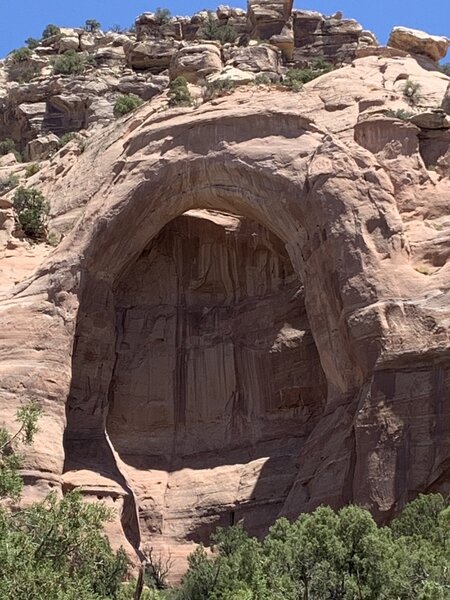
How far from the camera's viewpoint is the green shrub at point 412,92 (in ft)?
109

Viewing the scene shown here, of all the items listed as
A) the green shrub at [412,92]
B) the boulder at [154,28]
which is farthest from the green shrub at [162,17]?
the green shrub at [412,92]

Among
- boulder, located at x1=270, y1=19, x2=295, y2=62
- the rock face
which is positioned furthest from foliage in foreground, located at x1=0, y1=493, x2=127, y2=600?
boulder, located at x1=270, y1=19, x2=295, y2=62

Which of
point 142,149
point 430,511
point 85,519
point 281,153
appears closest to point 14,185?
point 142,149

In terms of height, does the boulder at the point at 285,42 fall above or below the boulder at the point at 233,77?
above

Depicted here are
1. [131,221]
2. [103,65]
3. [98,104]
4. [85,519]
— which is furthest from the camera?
[103,65]

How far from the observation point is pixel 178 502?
31.3 metres

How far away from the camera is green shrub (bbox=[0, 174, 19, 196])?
41.9 meters

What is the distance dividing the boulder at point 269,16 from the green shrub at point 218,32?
98 cm

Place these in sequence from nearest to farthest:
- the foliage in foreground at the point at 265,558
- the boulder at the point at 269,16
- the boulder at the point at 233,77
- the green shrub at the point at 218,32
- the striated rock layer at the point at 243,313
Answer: the foliage in foreground at the point at 265,558 < the striated rock layer at the point at 243,313 < the boulder at the point at 233,77 < the boulder at the point at 269,16 < the green shrub at the point at 218,32

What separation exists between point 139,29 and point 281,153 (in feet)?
95.0

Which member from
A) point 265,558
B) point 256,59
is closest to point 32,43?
point 256,59

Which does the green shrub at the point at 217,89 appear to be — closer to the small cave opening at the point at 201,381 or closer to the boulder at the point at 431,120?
the small cave opening at the point at 201,381

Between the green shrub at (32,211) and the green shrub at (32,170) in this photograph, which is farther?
the green shrub at (32,170)

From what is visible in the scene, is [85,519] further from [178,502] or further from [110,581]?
[178,502]
